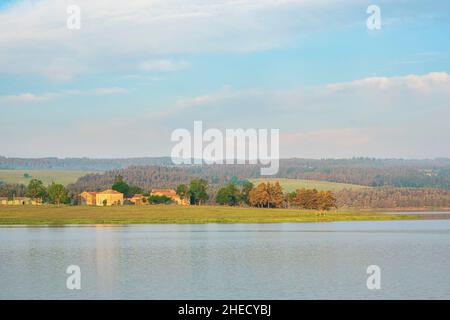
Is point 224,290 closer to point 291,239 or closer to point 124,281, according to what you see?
point 124,281

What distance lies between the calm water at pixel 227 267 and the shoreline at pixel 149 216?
44.5m

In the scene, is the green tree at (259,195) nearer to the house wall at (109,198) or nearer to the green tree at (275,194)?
the green tree at (275,194)

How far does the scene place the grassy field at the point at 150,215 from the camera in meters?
124

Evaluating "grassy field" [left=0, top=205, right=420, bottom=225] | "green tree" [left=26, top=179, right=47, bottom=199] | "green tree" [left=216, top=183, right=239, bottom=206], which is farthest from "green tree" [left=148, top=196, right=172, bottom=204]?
"grassy field" [left=0, top=205, right=420, bottom=225]

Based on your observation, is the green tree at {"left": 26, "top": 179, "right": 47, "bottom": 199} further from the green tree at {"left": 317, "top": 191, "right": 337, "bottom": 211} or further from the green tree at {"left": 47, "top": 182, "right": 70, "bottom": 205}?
the green tree at {"left": 317, "top": 191, "right": 337, "bottom": 211}

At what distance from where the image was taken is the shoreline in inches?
4835

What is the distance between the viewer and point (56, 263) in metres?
54.4

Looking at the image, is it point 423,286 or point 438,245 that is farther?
point 438,245

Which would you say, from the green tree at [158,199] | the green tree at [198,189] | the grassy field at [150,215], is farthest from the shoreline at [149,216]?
the green tree at [158,199]

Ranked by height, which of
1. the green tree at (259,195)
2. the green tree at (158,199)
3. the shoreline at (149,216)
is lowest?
the shoreline at (149,216)

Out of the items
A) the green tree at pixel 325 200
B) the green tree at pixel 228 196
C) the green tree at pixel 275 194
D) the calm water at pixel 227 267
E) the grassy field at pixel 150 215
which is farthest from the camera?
the green tree at pixel 228 196
